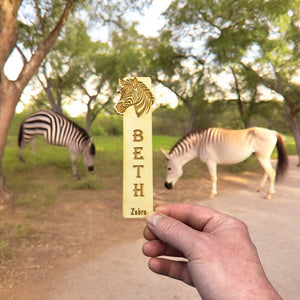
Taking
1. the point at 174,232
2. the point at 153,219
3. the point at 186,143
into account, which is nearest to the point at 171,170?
the point at 186,143

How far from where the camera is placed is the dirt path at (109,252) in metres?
2.44

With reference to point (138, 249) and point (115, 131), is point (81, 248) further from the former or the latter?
point (115, 131)

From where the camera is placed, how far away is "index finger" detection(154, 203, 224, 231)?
1.36 metres

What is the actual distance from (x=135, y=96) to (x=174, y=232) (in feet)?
2.72

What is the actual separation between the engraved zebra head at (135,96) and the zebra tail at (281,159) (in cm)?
544

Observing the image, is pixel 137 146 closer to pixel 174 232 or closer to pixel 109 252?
pixel 174 232

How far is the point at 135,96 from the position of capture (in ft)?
4.83

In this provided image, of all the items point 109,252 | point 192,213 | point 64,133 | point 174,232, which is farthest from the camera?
point 64,133

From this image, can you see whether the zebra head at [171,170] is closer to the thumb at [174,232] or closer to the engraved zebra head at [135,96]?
the engraved zebra head at [135,96]

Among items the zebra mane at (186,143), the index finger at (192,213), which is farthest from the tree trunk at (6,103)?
the index finger at (192,213)

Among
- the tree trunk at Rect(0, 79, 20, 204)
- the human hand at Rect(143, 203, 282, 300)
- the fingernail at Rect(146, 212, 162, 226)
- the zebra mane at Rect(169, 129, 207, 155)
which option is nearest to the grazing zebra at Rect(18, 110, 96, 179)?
the tree trunk at Rect(0, 79, 20, 204)

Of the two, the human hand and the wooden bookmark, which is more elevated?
the wooden bookmark

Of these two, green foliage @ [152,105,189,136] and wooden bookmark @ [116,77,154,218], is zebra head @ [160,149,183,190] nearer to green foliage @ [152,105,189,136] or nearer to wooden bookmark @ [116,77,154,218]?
wooden bookmark @ [116,77,154,218]

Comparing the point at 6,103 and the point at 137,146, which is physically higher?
the point at 6,103
